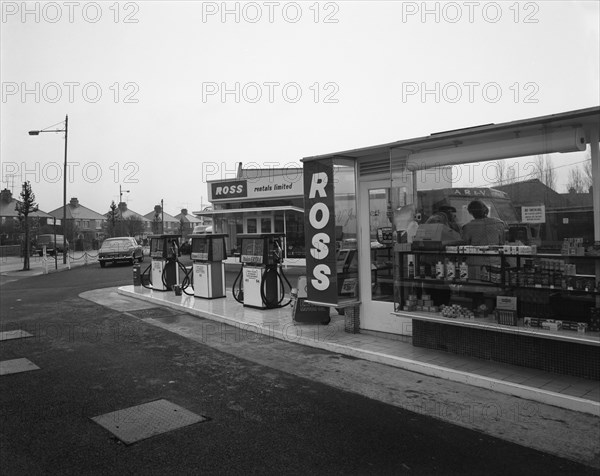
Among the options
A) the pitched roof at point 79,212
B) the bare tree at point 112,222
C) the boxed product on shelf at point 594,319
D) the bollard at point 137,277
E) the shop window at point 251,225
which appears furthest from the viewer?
the pitched roof at point 79,212

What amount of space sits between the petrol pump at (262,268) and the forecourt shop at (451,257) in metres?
2.74

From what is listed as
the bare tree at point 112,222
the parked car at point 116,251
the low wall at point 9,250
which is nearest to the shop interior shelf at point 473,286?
the parked car at point 116,251

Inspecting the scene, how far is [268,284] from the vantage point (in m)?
10.6

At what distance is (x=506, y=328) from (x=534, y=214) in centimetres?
147

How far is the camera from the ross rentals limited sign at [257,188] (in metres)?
23.2

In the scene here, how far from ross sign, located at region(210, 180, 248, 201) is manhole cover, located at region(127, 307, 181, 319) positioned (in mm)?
13901

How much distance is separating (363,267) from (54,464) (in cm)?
524

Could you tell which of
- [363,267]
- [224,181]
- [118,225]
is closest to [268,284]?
[363,267]

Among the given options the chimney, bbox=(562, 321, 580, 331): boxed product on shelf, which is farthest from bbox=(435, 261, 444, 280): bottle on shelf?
the chimney

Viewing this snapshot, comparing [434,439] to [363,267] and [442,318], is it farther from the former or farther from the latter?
[363,267]

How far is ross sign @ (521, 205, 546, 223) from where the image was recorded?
19.0 ft

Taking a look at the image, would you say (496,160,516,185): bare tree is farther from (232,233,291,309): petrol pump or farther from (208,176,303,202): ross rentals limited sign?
(208,176,303,202): ross rentals limited sign

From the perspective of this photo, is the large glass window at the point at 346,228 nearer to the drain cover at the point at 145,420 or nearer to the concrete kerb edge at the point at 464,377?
the concrete kerb edge at the point at 464,377

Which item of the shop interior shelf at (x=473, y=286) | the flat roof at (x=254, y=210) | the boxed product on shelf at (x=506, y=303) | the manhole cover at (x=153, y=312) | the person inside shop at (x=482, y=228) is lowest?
the manhole cover at (x=153, y=312)
